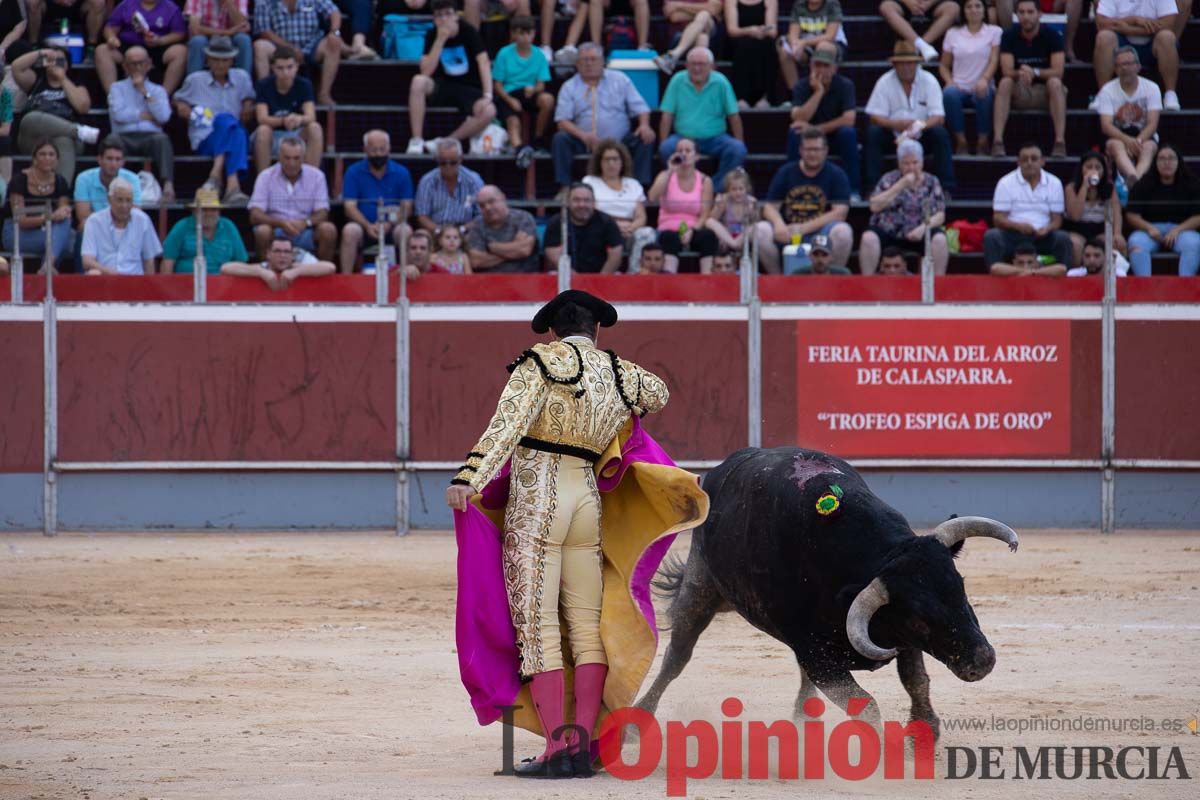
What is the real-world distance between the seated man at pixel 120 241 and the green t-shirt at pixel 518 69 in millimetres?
3784

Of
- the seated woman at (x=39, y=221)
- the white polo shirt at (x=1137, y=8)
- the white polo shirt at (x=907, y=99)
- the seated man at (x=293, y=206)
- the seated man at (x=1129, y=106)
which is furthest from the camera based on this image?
the white polo shirt at (x=1137, y=8)

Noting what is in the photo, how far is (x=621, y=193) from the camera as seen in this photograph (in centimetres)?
1347

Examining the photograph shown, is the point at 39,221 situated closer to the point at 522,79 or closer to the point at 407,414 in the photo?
the point at 407,414

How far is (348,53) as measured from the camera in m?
16.0

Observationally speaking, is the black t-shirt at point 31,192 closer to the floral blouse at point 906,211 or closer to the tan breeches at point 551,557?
the floral blouse at point 906,211

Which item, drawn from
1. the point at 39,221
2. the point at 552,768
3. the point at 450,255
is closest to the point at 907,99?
the point at 450,255

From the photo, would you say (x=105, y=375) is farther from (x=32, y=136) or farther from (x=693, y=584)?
(x=693, y=584)

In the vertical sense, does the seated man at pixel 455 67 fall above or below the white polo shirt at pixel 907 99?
above

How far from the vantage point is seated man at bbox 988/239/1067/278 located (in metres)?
12.9

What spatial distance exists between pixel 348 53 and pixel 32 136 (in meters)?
3.00

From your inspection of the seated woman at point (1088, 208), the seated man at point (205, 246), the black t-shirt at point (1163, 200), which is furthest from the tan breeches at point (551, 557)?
the black t-shirt at point (1163, 200)

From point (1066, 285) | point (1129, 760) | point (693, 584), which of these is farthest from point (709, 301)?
point (1129, 760)

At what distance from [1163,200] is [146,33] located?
882 cm

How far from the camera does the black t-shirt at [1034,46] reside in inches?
608
